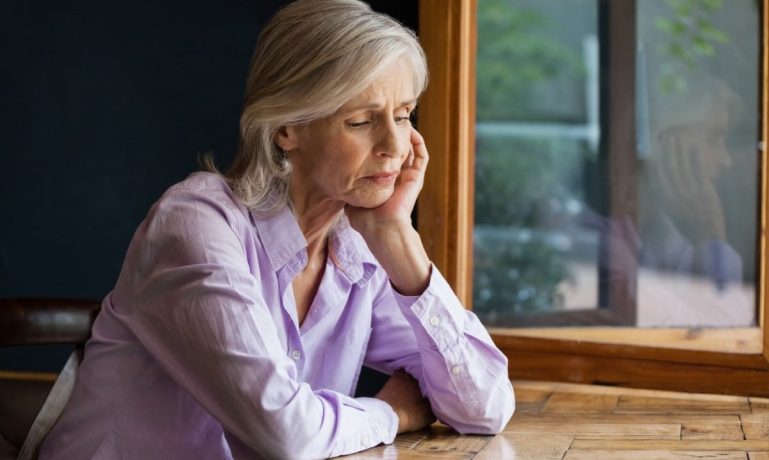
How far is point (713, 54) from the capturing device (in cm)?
250

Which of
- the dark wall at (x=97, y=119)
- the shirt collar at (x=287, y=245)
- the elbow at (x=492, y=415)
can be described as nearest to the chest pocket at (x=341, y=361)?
the shirt collar at (x=287, y=245)

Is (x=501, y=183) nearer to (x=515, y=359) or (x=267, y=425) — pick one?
(x=515, y=359)

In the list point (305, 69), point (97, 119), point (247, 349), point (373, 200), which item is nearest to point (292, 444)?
point (247, 349)

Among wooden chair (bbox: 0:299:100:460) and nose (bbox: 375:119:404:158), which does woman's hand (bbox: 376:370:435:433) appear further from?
wooden chair (bbox: 0:299:100:460)

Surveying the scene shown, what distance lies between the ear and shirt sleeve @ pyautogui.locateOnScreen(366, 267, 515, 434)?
1.00 ft

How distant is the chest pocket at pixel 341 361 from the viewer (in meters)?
2.02

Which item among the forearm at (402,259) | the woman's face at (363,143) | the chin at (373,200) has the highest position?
the woman's face at (363,143)

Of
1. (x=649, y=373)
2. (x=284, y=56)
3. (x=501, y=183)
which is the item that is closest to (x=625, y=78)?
(x=501, y=183)

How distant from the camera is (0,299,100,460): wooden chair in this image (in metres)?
1.95

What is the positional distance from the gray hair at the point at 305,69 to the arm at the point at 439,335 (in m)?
0.18

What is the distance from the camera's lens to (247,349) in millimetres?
1619

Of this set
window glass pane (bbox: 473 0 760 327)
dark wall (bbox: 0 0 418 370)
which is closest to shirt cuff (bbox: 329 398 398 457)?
window glass pane (bbox: 473 0 760 327)

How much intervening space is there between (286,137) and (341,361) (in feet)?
1.32

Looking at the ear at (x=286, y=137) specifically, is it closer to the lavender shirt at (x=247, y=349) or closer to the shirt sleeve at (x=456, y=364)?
the lavender shirt at (x=247, y=349)
